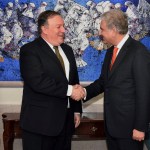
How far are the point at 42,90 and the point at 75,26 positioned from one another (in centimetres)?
111

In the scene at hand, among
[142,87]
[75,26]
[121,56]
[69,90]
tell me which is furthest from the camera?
[75,26]

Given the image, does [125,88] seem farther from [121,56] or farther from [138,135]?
[138,135]

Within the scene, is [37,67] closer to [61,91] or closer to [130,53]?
[61,91]

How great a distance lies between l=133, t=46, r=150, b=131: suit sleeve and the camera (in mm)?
2139

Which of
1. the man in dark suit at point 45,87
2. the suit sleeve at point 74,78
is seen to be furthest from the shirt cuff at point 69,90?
the suit sleeve at point 74,78

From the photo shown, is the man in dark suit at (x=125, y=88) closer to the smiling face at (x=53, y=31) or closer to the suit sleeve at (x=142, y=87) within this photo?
the suit sleeve at (x=142, y=87)

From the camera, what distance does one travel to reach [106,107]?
2373 millimetres

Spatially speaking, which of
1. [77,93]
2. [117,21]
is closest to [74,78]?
[77,93]

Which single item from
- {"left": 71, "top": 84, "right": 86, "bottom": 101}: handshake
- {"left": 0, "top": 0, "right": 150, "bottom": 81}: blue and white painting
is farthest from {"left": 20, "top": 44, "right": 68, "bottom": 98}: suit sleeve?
{"left": 0, "top": 0, "right": 150, "bottom": 81}: blue and white painting

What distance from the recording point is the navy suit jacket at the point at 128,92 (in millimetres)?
2148

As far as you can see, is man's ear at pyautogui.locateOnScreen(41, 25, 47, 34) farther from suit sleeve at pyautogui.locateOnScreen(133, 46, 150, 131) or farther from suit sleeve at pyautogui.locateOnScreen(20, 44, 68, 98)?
suit sleeve at pyautogui.locateOnScreen(133, 46, 150, 131)

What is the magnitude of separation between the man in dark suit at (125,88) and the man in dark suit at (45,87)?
34 cm

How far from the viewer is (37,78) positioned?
7.46 feet

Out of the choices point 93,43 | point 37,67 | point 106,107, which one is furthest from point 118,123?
point 93,43
